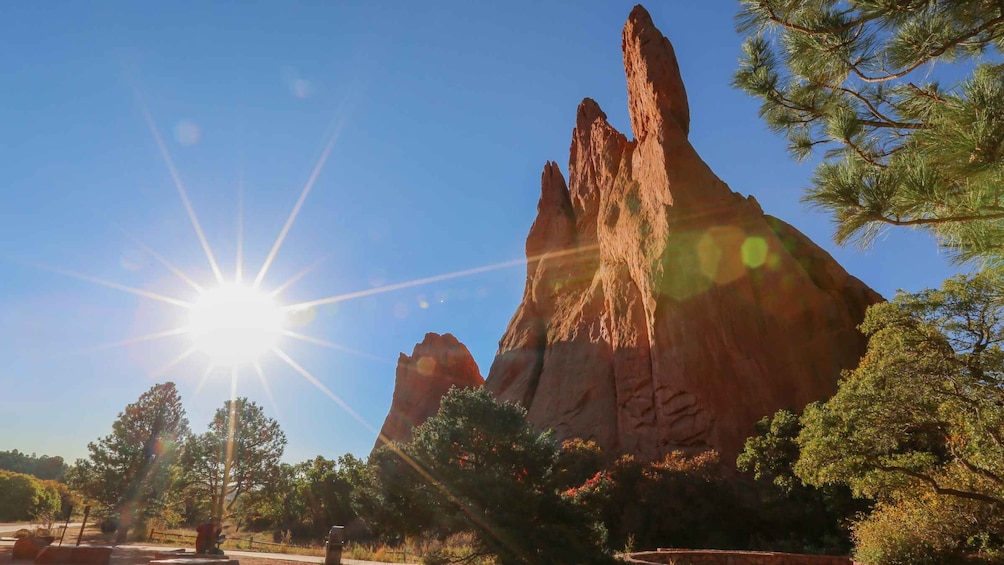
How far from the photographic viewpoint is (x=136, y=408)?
39438mm

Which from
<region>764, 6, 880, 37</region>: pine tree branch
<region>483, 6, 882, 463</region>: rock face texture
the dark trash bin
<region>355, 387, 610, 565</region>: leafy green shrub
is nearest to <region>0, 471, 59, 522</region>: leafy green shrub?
<region>483, 6, 882, 463</region>: rock face texture

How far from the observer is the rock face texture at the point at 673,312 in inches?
1081

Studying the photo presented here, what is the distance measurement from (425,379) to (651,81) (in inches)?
1270

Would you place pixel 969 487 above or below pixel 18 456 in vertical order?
below

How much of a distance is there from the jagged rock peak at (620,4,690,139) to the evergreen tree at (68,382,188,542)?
133 feet

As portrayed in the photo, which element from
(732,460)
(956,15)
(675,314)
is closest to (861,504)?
(732,460)

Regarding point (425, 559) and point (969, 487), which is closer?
point (969, 487)

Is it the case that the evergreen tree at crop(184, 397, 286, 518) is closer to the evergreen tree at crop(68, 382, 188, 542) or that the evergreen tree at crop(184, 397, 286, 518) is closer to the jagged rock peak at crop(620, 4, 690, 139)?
the evergreen tree at crop(68, 382, 188, 542)

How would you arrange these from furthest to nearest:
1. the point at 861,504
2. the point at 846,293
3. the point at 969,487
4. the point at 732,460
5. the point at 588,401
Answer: the point at 588,401
the point at 846,293
the point at 732,460
the point at 861,504
the point at 969,487

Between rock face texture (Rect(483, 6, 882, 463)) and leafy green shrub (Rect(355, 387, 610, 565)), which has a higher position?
rock face texture (Rect(483, 6, 882, 463))

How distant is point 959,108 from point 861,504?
17.4 meters

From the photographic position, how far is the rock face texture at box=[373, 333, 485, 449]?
49.6 meters

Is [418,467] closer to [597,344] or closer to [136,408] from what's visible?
[597,344]

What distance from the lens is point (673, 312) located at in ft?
97.6
